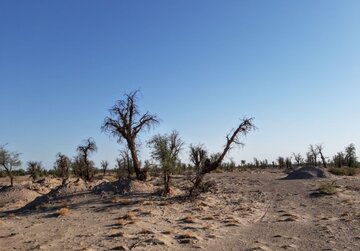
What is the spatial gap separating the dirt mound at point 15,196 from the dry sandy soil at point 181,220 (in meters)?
0.52

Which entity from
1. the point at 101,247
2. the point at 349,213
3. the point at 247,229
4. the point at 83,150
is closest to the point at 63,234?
the point at 101,247

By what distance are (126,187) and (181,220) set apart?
7938mm

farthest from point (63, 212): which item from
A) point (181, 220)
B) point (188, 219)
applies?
point (188, 219)

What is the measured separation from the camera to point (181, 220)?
1969cm

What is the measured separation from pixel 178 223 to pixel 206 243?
3854mm

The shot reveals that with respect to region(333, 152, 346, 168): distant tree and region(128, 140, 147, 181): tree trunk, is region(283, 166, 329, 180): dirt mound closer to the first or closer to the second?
region(128, 140, 147, 181): tree trunk

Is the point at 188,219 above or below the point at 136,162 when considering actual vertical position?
below

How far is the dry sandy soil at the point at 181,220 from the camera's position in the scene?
49.7ft

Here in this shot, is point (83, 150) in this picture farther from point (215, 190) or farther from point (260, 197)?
point (260, 197)

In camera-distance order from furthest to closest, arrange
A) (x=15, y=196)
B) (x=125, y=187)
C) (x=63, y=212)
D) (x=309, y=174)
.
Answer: (x=309, y=174) < (x=15, y=196) < (x=125, y=187) < (x=63, y=212)

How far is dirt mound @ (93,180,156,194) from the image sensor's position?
2642cm

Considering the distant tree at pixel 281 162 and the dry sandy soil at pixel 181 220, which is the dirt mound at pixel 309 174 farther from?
the distant tree at pixel 281 162

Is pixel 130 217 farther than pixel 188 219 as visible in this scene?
Yes

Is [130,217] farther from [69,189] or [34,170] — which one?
[34,170]
